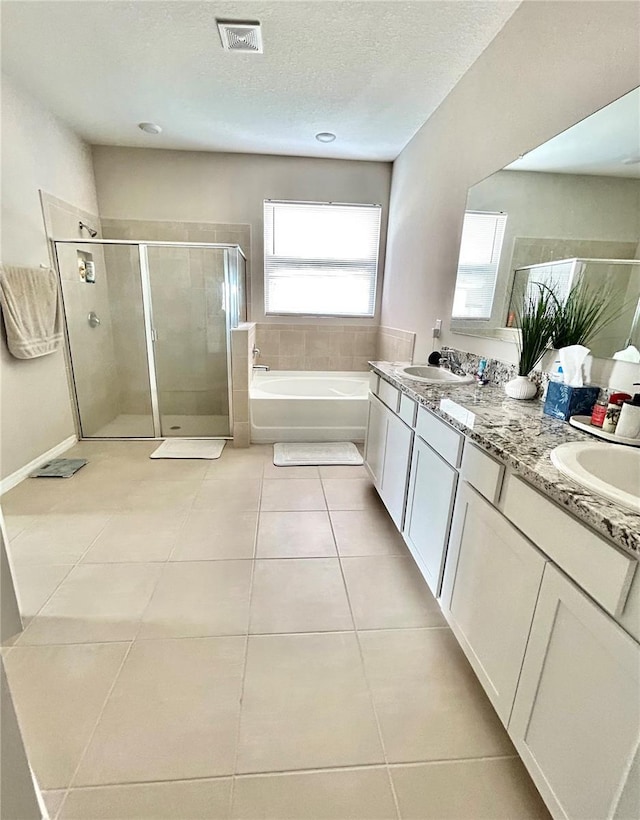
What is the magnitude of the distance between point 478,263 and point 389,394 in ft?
3.20

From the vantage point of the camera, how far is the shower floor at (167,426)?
3.54 m

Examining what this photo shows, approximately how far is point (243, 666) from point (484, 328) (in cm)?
211

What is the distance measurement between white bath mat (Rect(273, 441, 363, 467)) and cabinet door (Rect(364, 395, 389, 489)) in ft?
1.60

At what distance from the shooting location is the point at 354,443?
138 inches

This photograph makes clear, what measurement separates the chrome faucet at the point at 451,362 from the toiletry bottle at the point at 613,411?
1186 mm

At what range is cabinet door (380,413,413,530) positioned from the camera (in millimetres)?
1925

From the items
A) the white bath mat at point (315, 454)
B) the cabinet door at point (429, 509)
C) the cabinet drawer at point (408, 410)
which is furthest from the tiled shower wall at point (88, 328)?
the cabinet door at point (429, 509)

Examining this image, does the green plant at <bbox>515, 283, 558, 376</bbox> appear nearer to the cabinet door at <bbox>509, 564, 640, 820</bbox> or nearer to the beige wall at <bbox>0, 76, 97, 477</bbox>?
the cabinet door at <bbox>509, 564, 640, 820</bbox>

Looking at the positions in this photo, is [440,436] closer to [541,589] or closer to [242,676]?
[541,589]

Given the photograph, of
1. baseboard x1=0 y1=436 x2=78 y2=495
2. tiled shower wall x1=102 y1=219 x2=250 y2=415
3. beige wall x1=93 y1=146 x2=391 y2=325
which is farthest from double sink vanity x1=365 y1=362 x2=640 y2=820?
beige wall x1=93 y1=146 x2=391 y2=325

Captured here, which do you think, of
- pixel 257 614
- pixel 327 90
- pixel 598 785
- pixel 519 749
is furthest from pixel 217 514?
pixel 327 90

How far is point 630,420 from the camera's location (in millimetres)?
1145

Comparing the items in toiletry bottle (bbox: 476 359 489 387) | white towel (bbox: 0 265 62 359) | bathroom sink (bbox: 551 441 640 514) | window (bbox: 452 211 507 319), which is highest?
window (bbox: 452 211 507 319)

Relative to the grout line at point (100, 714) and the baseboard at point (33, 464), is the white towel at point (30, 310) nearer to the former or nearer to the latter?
the baseboard at point (33, 464)
